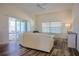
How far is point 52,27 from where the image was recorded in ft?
10.4

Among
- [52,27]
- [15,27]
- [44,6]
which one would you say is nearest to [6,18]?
[15,27]

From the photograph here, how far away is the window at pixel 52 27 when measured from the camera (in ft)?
10.4

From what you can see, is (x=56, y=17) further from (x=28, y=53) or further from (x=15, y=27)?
(x=28, y=53)

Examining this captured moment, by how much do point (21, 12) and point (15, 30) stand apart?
572mm

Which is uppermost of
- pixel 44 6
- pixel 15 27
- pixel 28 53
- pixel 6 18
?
pixel 44 6

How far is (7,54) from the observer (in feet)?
10.2

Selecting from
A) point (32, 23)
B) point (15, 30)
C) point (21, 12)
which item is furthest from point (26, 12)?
point (15, 30)

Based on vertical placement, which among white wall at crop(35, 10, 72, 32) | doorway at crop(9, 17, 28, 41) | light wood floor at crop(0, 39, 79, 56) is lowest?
light wood floor at crop(0, 39, 79, 56)

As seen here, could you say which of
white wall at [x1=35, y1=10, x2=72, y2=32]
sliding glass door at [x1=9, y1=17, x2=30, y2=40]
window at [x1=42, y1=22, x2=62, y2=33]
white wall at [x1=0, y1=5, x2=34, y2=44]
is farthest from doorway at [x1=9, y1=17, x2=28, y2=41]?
window at [x1=42, y1=22, x2=62, y2=33]

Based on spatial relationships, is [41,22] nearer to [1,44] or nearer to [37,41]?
[37,41]

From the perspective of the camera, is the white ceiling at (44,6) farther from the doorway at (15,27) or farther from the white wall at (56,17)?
the doorway at (15,27)

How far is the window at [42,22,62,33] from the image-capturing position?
10.4ft

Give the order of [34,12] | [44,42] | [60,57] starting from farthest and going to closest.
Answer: [44,42] < [34,12] < [60,57]

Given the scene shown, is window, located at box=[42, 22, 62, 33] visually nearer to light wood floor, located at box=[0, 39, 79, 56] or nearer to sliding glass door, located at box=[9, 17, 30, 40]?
light wood floor, located at box=[0, 39, 79, 56]
